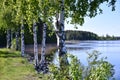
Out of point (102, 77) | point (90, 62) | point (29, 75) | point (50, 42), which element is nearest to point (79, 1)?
point (90, 62)

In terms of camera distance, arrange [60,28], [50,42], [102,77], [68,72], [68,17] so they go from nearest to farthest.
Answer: [102,77] → [68,72] → [60,28] → [68,17] → [50,42]

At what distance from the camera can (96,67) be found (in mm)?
12711

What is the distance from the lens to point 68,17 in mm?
19250

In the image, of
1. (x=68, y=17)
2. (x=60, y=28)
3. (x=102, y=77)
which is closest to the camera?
(x=102, y=77)

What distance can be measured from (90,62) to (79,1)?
5.82 m

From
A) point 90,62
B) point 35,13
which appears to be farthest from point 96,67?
point 35,13

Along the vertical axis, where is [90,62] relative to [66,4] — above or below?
below

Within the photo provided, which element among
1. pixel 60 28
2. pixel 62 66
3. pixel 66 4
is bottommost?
pixel 62 66

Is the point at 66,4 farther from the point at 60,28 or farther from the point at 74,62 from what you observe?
the point at 74,62

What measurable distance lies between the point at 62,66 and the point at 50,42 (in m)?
136

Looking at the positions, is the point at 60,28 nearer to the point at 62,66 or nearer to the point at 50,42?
the point at 62,66

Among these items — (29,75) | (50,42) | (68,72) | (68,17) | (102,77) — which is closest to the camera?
(102,77)

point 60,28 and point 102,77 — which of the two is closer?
point 102,77

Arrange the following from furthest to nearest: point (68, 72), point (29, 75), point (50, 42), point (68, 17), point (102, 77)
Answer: point (50, 42)
point (29, 75)
point (68, 17)
point (68, 72)
point (102, 77)
